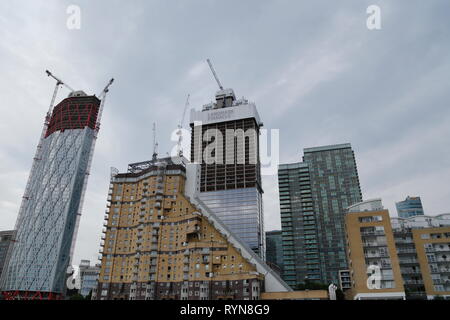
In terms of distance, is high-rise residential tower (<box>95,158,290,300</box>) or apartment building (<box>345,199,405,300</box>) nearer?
apartment building (<box>345,199,405,300</box>)

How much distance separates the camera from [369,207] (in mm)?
104562

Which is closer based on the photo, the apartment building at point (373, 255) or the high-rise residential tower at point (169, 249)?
the apartment building at point (373, 255)

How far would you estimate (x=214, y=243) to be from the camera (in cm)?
12388

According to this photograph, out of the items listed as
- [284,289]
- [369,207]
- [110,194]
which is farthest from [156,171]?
[369,207]

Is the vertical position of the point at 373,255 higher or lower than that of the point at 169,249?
lower

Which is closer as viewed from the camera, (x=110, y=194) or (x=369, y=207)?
(x=369, y=207)

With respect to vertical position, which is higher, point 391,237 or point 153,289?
point 391,237

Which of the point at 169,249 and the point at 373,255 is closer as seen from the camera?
the point at 373,255
